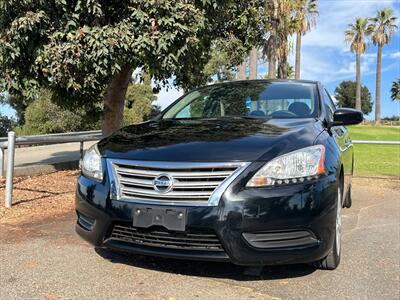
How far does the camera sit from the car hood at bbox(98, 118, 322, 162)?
347cm

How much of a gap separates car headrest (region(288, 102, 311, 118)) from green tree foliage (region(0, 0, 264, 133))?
2.34 metres

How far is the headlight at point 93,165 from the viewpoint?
3758mm

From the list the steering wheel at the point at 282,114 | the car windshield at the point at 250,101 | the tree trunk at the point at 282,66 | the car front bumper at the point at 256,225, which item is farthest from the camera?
the tree trunk at the point at 282,66

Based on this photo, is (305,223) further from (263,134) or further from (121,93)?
(121,93)

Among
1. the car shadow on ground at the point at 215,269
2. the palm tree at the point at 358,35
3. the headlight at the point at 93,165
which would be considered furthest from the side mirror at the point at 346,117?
the palm tree at the point at 358,35

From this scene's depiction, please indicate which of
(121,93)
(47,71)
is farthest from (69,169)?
(47,71)

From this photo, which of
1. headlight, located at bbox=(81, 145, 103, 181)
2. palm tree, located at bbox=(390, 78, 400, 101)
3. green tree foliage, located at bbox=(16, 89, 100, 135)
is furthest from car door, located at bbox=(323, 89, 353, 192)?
palm tree, located at bbox=(390, 78, 400, 101)

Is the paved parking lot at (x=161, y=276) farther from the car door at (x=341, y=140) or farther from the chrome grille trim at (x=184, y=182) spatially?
the car door at (x=341, y=140)

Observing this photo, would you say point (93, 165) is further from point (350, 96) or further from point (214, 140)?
point (350, 96)

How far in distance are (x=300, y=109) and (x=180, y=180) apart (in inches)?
72.6

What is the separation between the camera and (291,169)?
3.44 metres

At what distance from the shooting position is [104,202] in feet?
11.7

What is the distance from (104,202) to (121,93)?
5.60m

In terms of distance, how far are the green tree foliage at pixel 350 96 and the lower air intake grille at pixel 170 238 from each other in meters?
104
